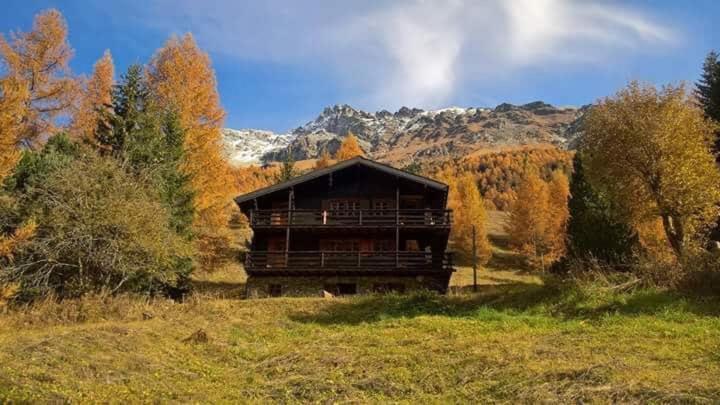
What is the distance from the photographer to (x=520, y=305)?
73.7 ft

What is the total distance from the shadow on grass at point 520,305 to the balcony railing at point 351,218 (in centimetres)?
988

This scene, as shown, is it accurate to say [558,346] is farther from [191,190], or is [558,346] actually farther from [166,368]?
[191,190]

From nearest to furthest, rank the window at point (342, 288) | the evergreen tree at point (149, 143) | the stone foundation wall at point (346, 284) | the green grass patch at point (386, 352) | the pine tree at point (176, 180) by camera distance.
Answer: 1. the green grass patch at point (386, 352)
2. the evergreen tree at point (149, 143)
3. the pine tree at point (176, 180)
4. the stone foundation wall at point (346, 284)
5. the window at point (342, 288)

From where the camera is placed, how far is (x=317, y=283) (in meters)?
34.7

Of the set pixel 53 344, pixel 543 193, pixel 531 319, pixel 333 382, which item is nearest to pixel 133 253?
pixel 53 344

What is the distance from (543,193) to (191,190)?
36773 mm

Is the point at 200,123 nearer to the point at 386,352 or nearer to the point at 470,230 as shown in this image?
the point at 386,352

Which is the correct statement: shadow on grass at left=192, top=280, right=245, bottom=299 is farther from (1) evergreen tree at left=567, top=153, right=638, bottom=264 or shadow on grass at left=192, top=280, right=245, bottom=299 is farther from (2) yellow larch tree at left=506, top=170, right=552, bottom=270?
(2) yellow larch tree at left=506, top=170, right=552, bottom=270

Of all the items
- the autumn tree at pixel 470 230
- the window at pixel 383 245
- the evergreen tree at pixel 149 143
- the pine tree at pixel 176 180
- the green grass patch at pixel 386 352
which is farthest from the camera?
the autumn tree at pixel 470 230

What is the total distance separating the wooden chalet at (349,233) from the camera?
3438 centimetres

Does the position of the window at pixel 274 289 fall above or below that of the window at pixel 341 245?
below

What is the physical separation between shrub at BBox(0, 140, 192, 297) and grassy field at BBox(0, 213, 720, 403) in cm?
241

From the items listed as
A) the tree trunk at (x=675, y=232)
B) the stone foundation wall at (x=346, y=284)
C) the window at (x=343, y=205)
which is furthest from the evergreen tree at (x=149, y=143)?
the tree trunk at (x=675, y=232)

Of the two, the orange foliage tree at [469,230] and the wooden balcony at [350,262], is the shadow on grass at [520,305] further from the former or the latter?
the orange foliage tree at [469,230]
